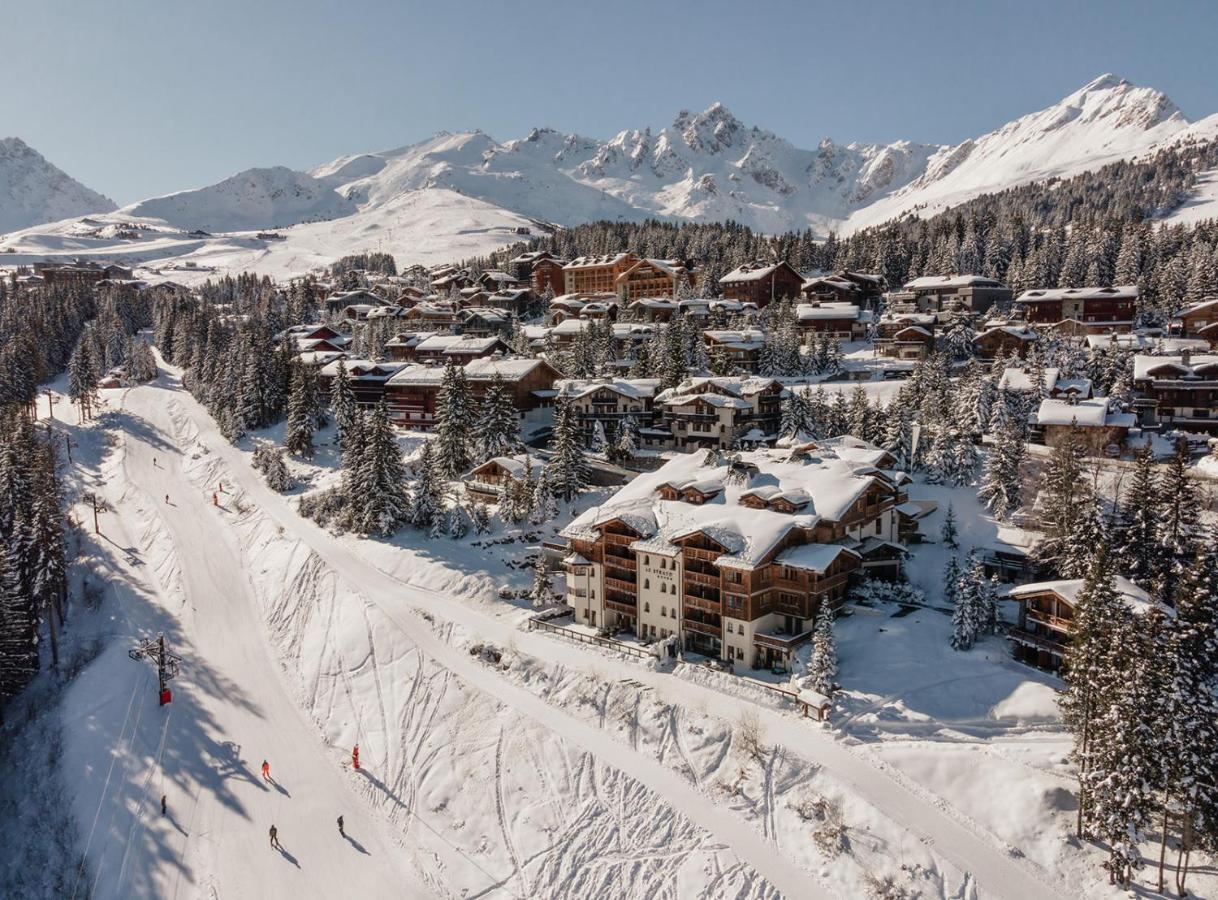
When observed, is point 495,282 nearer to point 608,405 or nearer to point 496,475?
point 608,405

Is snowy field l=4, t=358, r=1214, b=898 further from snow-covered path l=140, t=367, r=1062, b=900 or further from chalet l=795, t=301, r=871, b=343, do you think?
chalet l=795, t=301, r=871, b=343

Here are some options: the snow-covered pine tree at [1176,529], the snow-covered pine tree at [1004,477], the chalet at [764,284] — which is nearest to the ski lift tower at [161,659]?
the snow-covered pine tree at [1004,477]

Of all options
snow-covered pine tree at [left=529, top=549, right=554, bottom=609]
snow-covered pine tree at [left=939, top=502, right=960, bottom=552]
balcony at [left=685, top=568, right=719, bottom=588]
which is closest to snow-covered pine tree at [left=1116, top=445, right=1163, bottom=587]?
snow-covered pine tree at [left=939, top=502, right=960, bottom=552]

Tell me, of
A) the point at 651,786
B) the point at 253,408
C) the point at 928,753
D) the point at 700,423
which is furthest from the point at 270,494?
the point at 928,753

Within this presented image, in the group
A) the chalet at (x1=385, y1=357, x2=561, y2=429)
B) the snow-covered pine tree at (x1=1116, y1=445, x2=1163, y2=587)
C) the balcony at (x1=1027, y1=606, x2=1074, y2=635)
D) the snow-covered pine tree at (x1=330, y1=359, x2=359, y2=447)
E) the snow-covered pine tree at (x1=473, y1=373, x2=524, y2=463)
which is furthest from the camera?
the snow-covered pine tree at (x1=330, y1=359, x2=359, y2=447)

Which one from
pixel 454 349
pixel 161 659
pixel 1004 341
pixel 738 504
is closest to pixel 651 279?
pixel 454 349

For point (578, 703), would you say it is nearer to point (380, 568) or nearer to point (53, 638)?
point (380, 568)

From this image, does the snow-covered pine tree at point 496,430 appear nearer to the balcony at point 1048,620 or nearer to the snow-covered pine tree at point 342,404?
the snow-covered pine tree at point 342,404
